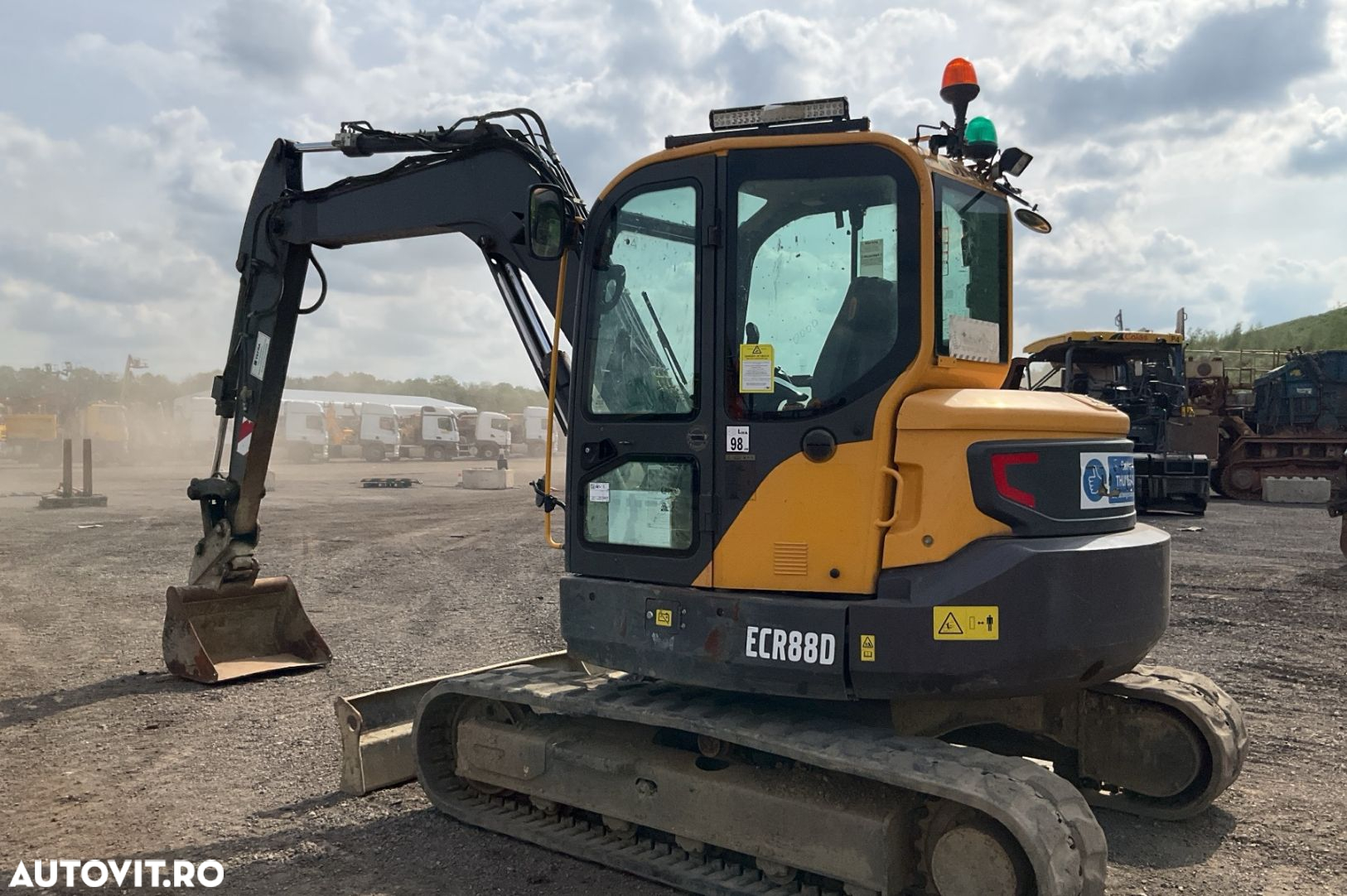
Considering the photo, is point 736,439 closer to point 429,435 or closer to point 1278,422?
point 1278,422

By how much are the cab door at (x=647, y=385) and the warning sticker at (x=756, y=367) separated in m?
0.15

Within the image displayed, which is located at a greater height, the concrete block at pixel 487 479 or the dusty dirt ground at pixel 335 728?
the concrete block at pixel 487 479

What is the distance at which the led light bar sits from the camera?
14.9 feet

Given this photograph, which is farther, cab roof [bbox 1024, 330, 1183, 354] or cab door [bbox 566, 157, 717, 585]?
cab roof [bbox 1024, 330, 1183, 354]

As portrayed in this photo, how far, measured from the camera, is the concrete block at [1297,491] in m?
23.4

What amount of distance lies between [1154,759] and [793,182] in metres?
3.39

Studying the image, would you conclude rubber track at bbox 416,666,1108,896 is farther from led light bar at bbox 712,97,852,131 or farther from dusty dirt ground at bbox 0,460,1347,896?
led light bar at bbox 712,97,852,131

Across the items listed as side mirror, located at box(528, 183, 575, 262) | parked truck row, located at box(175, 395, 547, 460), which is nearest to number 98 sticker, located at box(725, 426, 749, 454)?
side mirror, located at box(528, 183, 575, 262)

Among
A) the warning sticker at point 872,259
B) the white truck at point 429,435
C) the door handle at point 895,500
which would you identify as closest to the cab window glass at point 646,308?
the warning sticker at point 872,259

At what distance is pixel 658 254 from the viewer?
15.7ft

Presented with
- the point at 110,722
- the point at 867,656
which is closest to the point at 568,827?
the point at 867,656

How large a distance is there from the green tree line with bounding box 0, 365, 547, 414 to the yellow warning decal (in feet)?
129

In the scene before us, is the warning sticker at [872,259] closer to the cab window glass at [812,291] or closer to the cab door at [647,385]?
the cab window glass at [812,291]

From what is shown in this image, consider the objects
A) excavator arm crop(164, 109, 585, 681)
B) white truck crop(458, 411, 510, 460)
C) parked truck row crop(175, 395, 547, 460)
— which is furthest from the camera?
white truck crop(458, 411, 510, 460)
